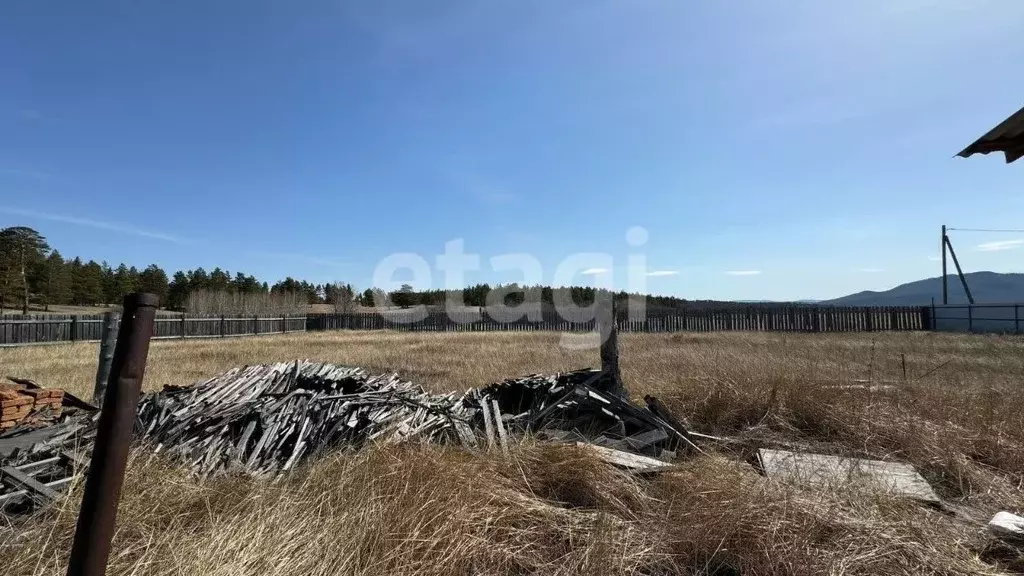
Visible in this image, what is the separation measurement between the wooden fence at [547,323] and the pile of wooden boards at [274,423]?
71.1 ft

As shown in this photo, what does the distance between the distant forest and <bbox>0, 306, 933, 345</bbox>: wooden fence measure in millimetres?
1680

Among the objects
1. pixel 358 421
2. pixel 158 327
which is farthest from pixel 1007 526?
pixel 158 327

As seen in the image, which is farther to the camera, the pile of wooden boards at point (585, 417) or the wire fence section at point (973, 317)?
the wire fence section at point (973, 317)

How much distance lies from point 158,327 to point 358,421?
27.7 metres

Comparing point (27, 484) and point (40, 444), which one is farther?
point (40, 444)

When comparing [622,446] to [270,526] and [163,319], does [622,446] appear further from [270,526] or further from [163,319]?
[163,319]

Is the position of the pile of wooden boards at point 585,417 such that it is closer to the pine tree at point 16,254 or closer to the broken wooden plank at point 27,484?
the broken wooden plank at point 27,484

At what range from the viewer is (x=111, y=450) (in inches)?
57.7

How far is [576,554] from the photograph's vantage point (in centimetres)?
279

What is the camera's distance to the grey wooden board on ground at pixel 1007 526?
312cm

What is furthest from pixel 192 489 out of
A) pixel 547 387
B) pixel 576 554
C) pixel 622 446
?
pixel 547 387

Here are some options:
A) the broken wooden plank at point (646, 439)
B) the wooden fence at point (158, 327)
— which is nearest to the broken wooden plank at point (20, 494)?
the broken wooden plank at point (646, 439)

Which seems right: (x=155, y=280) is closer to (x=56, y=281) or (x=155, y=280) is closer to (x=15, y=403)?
(x=56, y=281)

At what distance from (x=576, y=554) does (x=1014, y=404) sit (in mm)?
6477
